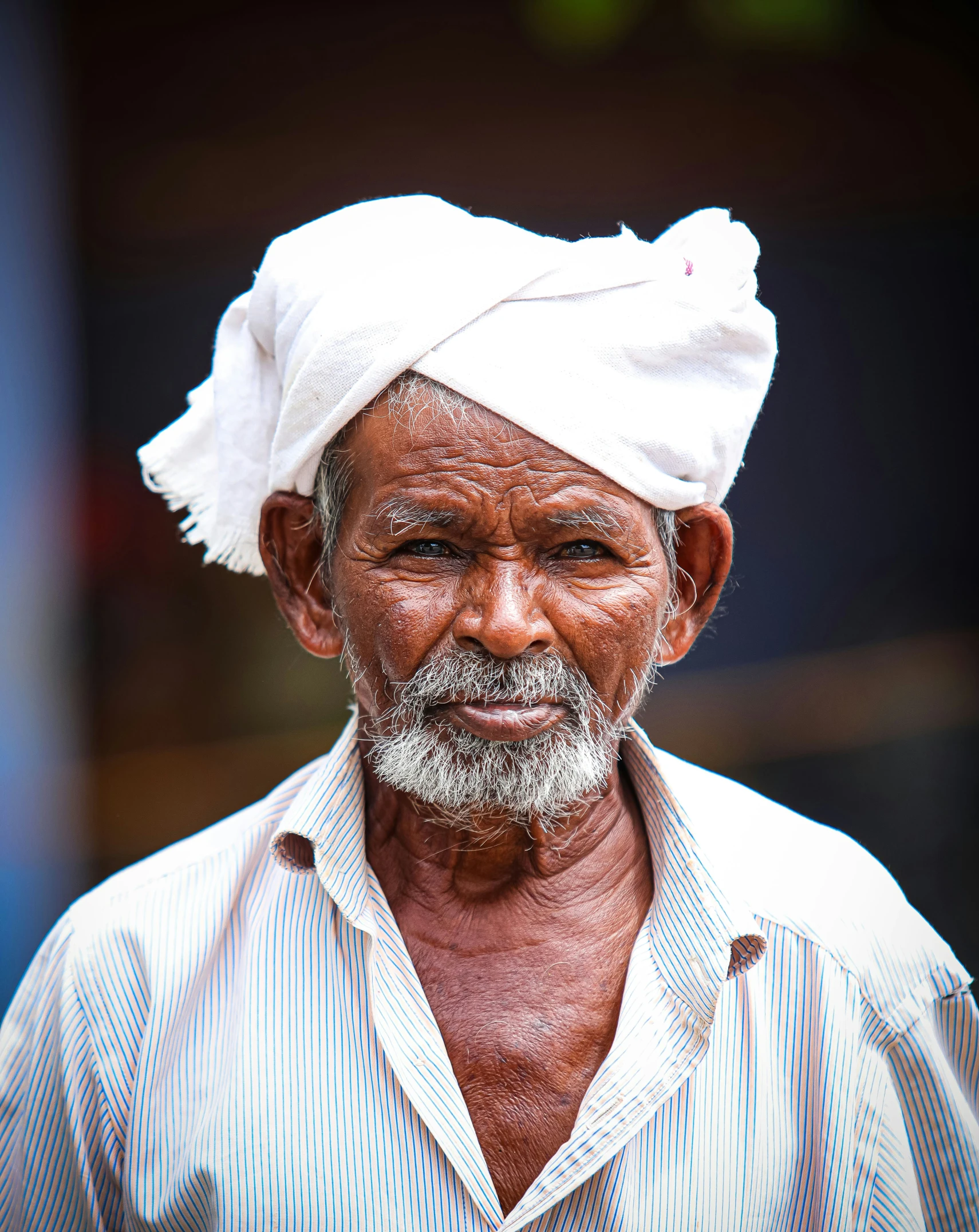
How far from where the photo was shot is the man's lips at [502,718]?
1.76 meters

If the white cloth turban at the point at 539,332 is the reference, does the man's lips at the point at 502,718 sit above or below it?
below

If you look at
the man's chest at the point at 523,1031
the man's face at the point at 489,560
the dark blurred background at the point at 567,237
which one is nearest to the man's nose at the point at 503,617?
the man's face at the point at 489,560

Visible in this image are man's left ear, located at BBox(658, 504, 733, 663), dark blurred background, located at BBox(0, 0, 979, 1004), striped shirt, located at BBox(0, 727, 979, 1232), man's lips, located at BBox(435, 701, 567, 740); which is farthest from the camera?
dark blurred background, located at BBox(0, 0, 979, 1004)

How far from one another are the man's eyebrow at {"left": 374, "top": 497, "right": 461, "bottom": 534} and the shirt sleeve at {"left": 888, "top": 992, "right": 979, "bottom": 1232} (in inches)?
43.4

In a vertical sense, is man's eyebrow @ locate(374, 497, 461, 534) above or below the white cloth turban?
below

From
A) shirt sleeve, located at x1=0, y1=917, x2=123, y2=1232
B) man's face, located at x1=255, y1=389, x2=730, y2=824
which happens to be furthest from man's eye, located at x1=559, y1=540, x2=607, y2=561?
shirt sleeve, located at x1=0, y1=917, x2=123, y2=1232

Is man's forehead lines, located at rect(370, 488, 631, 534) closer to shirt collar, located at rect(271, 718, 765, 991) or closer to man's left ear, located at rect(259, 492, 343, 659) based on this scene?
man's left ear, located at rect(259, 492, 343, 659)

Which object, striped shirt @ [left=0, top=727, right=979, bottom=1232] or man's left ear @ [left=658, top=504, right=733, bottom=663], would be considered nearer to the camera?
striped shirt @ [left=0, top=727, right=979, bottom=1232]

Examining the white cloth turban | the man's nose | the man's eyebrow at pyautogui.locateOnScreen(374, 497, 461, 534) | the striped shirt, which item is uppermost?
the white cloth turban

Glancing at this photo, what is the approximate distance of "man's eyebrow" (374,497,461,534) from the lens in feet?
5.60

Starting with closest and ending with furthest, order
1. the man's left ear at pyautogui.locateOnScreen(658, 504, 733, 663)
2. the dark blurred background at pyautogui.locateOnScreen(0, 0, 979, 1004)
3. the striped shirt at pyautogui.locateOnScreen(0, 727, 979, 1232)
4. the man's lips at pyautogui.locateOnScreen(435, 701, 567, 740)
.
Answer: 1. the striped shirt at pyautogui.locateOnScreen(0, 727, 979, 1232)
2. the man's lips at pyautogui.locateOnScreen(435, 701, 567, 740)
3. the man's left ear at pyautogui.locateOnScreen(658, 504, 733, 663)
4. the dark blurred background at pyautogui.locateOnScreen(0, 0, 979, 1004)

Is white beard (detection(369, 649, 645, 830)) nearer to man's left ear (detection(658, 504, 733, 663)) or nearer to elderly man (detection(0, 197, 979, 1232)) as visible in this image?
elderly man (detection(0, 197, 979, 1232))

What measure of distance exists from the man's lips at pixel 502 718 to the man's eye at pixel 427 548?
235 mm

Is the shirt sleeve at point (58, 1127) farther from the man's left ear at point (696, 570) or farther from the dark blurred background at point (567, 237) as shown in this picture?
the dark blurred background at point (567, 237)
